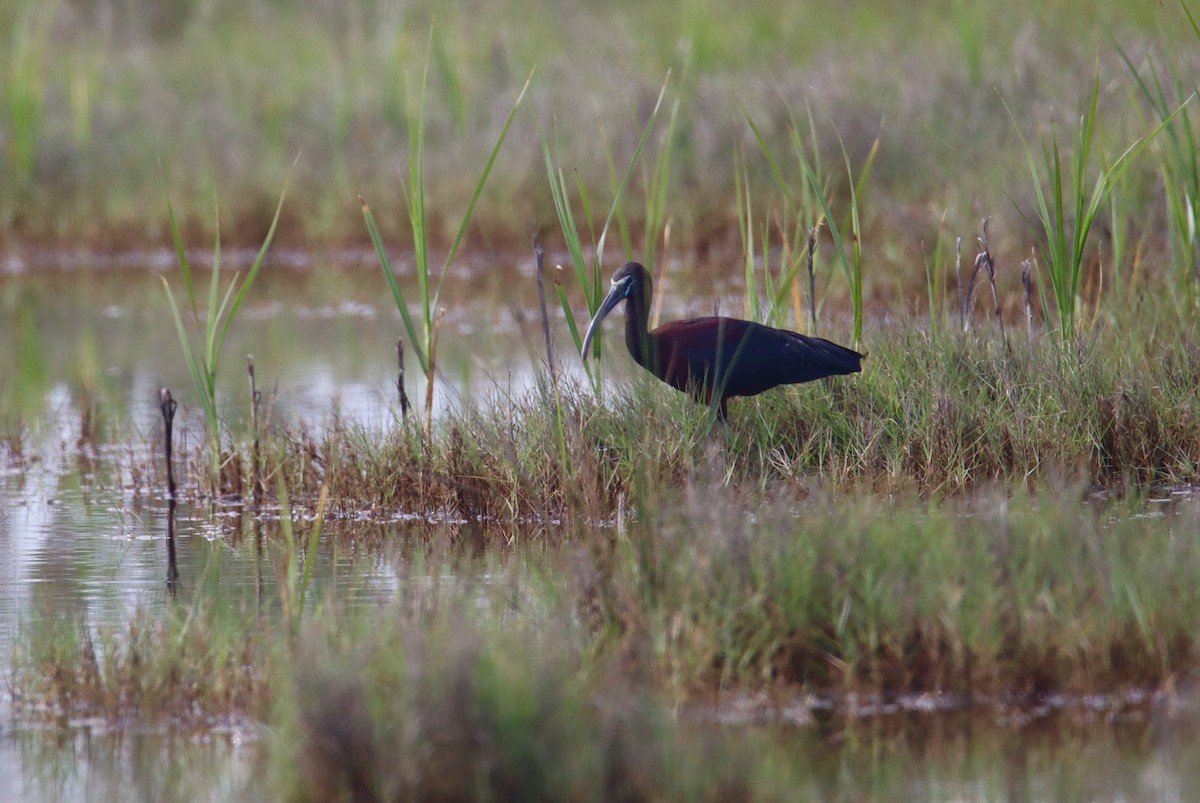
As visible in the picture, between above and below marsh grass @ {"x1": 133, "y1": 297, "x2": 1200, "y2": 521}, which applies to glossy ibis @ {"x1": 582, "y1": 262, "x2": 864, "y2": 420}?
above

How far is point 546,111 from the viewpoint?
15086 mm

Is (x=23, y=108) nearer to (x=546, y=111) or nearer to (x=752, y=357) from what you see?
(x=546, y=111)

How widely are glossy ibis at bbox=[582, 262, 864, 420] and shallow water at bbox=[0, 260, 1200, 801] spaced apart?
575mm

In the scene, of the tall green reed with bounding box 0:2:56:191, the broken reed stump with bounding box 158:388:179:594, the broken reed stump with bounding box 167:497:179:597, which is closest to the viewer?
the broken reed stump with bounding box 167:497:179:597

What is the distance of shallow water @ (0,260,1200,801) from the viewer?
3699mm

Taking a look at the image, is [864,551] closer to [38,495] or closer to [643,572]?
[643,572]

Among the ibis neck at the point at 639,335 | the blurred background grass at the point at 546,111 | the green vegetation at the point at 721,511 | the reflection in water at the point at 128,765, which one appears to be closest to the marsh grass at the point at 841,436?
the green vegetation at the point at 721,511

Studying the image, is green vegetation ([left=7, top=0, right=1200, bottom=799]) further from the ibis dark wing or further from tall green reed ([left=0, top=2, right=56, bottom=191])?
tall green reed ([left=0, top=2, right=56, bottom=191])

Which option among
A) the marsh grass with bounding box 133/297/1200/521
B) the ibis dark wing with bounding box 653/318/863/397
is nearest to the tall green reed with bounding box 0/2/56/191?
the marsh grass with bounding box 133/297/1200/521

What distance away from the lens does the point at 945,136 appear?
12.8 meters

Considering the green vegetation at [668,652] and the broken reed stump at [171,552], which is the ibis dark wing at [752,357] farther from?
the broken reed stump at [171,552]

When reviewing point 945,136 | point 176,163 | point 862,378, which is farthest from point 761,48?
point 862,378

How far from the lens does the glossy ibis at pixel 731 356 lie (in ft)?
19.7

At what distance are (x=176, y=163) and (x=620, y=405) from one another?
1043 centimetres
